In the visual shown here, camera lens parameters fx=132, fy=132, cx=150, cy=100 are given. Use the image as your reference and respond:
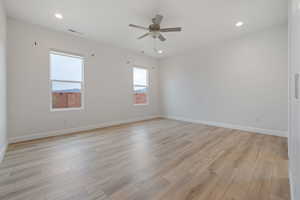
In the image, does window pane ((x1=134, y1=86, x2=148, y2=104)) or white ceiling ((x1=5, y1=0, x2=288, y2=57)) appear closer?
white ceiling ((x1=5, y1=0, x2=288, y2=57))

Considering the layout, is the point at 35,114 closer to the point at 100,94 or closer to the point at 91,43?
the point at 100,94

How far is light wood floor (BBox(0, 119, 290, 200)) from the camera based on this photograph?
147cm

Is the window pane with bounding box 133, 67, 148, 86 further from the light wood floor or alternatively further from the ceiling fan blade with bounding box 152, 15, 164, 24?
the light wood floor

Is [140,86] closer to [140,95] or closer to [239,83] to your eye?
[140,95]

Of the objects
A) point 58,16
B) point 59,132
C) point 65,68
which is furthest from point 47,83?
point 58,16

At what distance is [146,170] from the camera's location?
193 centimetres

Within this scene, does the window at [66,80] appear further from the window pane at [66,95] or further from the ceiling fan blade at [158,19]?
the ceiling fan blade at [158,19]

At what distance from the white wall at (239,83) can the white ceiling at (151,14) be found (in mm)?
534

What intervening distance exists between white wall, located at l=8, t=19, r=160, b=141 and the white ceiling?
401 millimetres

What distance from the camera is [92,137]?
3.49 meters

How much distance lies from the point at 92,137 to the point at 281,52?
17.9ft

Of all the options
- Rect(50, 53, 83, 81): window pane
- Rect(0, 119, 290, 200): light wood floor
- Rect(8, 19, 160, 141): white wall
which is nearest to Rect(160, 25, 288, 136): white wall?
Rect(0, 119, 290, 200): light wood floor

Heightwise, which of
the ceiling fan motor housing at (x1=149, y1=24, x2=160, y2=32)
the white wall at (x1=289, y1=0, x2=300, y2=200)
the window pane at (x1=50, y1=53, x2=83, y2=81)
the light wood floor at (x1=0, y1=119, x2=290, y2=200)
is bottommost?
the light wood floor at (x1=0, y1=119, x2=290, y2=200)

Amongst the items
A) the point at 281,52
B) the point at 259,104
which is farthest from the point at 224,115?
the point at 281,52
